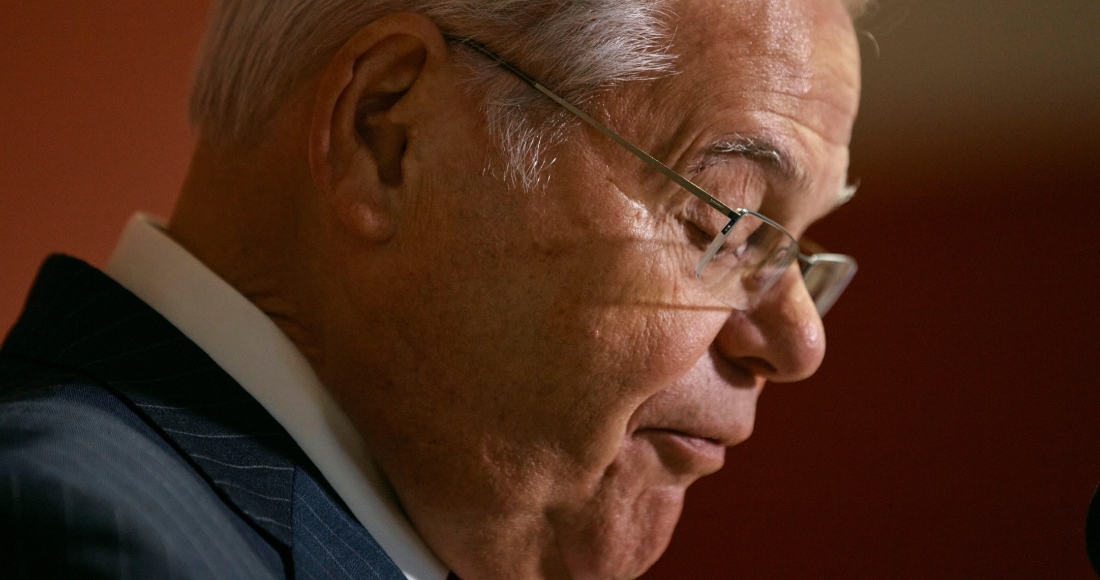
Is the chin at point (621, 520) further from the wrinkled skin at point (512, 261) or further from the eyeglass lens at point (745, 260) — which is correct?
the eyeglass lens at point (745, 260)

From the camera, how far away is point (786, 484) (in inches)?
75.6

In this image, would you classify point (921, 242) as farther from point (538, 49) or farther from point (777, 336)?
point (538, 49)

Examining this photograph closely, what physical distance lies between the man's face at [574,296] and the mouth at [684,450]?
0.10 feet

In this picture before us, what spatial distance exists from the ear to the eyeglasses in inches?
1.9

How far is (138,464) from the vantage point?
0.82 meters

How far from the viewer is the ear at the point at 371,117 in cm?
101

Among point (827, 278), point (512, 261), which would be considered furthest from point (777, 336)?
point (512, 261)

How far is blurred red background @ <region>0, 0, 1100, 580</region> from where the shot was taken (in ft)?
5.03

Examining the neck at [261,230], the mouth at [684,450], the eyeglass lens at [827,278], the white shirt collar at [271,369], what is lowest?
the mouth at [684,450]

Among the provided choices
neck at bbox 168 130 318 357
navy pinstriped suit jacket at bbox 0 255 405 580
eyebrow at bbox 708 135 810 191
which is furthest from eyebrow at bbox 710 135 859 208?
navy pinstriped suit jacket at bbox 0 255 405 580

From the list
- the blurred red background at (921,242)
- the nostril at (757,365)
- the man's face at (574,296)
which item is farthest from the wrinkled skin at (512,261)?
the blurred red background at (921,242)

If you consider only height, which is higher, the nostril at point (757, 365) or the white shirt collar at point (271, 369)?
the white shirt collar at point (271, 369)

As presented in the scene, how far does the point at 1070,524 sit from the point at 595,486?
2.85 feet

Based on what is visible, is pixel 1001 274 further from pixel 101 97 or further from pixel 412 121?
pixel 101 97
